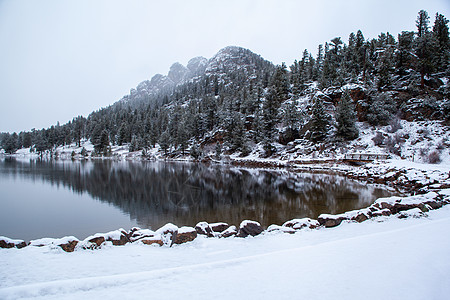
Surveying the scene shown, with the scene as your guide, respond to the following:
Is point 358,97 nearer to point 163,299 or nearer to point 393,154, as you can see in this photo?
point 393,154

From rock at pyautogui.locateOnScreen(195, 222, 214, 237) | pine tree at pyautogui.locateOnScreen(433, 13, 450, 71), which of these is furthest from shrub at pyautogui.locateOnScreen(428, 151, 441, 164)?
rock at pyautogui.locateOnScreen(195, 222, 214, 237)

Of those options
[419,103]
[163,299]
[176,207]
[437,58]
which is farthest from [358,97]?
[163,299]

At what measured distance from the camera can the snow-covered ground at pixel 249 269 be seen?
371cm

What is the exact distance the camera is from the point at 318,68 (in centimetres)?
7256

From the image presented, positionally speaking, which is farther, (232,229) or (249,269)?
(232,229)

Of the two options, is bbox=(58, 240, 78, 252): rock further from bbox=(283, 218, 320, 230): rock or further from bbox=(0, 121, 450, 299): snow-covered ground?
bbox=(283, 218, 320, 230): rock

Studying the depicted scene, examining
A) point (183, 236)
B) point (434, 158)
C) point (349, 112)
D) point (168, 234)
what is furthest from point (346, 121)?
point (168, 234)

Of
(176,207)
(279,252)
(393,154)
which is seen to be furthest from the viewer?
(393,154)

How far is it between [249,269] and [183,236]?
2.91 metres

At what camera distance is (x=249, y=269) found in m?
4.70

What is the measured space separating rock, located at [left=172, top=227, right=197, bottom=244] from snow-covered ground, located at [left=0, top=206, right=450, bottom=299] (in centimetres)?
30

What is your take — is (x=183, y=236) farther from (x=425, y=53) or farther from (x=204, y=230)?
(x=425, y=53)

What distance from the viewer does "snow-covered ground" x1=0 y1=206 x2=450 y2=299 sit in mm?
3707

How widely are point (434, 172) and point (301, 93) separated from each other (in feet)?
167
